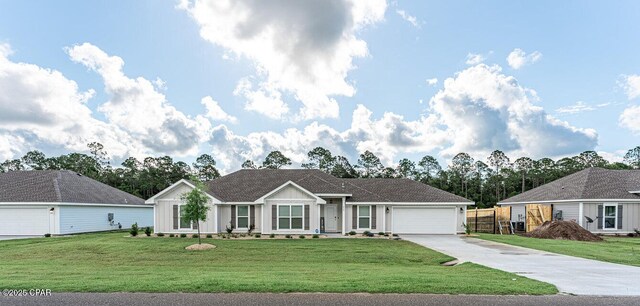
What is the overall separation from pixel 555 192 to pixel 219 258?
89.9 feet

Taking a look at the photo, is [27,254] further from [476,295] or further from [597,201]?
[597,201]

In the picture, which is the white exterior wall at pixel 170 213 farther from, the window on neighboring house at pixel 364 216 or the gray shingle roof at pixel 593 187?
the gray shingle roof at pixel 593 187

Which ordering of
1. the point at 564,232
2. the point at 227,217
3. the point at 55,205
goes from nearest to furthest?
the point at 564,232 < the point at 227,217 < the point at 55,205

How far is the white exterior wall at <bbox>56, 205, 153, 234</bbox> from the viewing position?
27.1m

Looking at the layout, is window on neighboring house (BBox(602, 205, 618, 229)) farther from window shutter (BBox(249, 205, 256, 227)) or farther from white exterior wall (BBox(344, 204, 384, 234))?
window shutter (BBox(249, 205, 256, 227))

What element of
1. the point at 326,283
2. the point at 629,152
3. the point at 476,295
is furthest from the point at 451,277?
the point at 629,152

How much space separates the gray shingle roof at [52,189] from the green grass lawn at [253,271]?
10.9 m

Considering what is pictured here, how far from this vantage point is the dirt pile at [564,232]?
76.1 ft

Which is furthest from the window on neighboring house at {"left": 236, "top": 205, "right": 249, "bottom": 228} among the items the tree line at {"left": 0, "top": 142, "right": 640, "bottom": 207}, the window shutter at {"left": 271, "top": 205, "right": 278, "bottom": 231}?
the tree line at {"left": 0, "top": 142, "right": 640, "bottom": 207}

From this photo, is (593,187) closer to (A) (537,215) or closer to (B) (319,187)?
(A) (537,215)

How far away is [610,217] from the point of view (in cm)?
2675

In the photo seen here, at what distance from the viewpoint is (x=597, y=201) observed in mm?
26578

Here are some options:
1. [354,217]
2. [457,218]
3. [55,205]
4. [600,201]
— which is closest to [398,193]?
[354,217]

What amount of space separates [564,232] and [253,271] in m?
21.5
